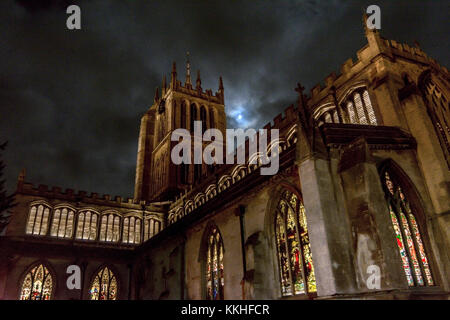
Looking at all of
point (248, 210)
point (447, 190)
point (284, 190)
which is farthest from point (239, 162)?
point (447, 190)

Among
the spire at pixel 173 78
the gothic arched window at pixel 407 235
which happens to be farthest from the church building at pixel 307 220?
the spire at pixel 173 78

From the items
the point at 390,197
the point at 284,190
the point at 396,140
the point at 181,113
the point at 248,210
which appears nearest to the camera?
the point at 390,197

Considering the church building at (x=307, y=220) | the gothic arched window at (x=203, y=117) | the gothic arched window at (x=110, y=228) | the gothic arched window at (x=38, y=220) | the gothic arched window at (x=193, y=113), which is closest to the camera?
the church building at (x=307, y=220)

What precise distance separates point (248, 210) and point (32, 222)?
22.6 m

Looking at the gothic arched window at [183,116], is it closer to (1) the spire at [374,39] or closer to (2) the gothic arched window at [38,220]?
(2) the gothic arched window at [38,220]

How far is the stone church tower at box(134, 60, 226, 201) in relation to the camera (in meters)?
43.8

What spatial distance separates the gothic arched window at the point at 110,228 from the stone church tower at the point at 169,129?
7.37 meters

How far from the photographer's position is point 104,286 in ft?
101

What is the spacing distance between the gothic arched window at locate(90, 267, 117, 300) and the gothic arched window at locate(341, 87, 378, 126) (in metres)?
24.4

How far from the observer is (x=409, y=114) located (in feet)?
55.5

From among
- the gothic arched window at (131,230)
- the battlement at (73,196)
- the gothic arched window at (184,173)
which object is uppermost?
the gothic arched window at (184,173)

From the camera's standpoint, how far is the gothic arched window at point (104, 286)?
30.3m
